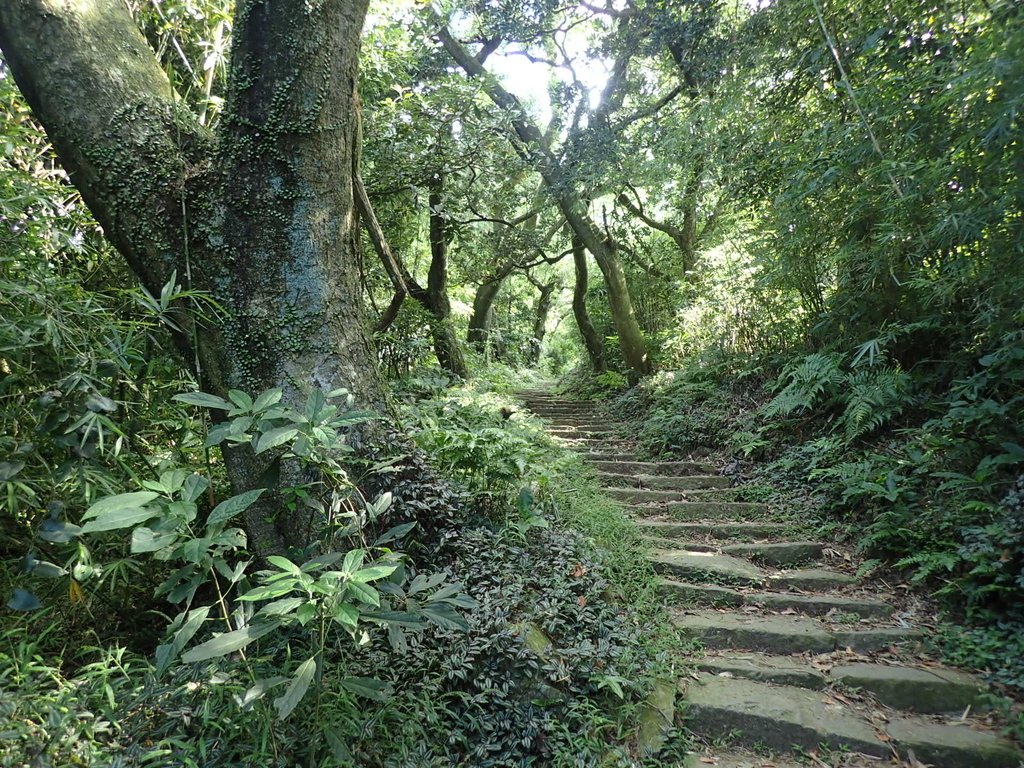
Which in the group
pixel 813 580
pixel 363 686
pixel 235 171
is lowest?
pixel 813 580

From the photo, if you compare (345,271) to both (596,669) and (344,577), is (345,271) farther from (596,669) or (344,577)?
(596,669)

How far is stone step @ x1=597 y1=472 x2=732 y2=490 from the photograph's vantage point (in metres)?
5.23

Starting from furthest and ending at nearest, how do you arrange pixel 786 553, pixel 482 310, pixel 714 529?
pixel 482 310 < pixel 714 529 < pixel 786 553

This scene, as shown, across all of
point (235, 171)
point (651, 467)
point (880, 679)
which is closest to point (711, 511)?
point (651, 467)

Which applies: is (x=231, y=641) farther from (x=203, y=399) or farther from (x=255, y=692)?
(x=203, y=399)

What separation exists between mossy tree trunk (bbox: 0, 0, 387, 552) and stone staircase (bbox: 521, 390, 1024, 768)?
94.0 inches

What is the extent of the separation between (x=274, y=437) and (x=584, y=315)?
10.7 meters

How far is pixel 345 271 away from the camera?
2684 millimetres

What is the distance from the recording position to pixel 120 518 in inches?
53.7

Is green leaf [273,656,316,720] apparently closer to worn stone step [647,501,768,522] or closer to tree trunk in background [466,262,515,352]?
worn stone step [647,501,768,522]

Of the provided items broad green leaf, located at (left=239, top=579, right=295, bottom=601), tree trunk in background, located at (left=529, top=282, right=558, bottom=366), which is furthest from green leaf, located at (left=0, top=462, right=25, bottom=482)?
tree trunk in background, located at (left=529, top=282, right=558, bottom=366)

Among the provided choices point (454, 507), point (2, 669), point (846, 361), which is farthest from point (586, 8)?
point (2, 669)

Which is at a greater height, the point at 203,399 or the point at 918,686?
the point at 203,399

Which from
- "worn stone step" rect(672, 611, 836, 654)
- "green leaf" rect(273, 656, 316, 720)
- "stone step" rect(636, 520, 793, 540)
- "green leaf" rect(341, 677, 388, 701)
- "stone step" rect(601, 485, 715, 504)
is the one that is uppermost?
"green leaf" rect(273, 656, 316, 720)
